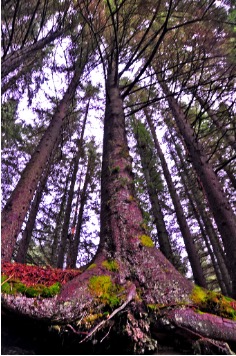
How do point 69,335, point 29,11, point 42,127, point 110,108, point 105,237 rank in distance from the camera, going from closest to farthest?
1. point 69,335
2. point 105,237
3. point 110,108
4. point 29,11
5. point 42,127

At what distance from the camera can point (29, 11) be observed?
809 cm

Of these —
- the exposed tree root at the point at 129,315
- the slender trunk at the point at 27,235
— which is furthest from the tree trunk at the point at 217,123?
the slender trunk at the point at 27,235

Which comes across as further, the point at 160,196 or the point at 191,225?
the point at 191,225

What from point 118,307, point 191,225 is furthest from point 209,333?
point 191,225

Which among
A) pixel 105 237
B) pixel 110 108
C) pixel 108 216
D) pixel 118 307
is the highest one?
pixel 110 108

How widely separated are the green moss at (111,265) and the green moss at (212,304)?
2.39ft

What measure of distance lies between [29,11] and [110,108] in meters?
6.08

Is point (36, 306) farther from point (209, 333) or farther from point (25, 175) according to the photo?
point (25, 175)

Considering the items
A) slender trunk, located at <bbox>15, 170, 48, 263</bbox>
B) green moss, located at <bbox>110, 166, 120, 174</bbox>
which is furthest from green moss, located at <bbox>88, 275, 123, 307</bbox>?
slender trunk, located at <bbox>15, 170, 48, 263</bbox>

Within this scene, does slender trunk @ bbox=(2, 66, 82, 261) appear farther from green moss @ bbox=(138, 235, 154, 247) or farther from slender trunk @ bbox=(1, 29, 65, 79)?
green moss @ bbox=(138, 235, 154, 247)

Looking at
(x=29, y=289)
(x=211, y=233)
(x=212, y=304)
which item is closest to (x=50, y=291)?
(x=29, y=289)

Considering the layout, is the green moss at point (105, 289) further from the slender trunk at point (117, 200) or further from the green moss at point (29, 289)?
the green moss at point (29, 289)

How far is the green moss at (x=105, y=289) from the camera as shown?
Result: 6.34 feet

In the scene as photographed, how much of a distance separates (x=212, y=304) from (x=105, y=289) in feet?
3.19
